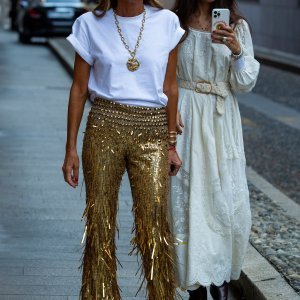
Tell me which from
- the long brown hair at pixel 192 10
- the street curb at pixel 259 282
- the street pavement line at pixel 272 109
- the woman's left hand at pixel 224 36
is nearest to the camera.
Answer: the woman's left hand at pixel 224 36

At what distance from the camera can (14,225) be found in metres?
7.59

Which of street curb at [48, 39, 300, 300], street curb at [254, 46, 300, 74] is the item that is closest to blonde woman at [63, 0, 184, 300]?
street curb at [48, 39, 300, 300]

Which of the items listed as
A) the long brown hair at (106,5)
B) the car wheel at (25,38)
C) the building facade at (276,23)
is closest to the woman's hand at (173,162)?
the long brown hair at (106,5)

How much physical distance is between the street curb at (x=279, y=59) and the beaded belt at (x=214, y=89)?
17924 mm

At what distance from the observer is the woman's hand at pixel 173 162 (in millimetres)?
4734

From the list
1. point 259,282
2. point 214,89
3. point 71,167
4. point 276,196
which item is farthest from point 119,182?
point 276,196

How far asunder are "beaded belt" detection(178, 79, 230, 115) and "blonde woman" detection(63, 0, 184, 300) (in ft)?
1.67

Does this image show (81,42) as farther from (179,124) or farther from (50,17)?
(50,17)

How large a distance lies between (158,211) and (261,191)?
4331mm

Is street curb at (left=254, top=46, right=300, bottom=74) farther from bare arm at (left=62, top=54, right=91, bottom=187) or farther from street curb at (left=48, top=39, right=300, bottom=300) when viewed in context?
bare arm at (left=62, top=54, right=91, bottom=187)

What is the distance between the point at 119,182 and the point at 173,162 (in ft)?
0.96

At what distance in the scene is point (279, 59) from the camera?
82.9 feet

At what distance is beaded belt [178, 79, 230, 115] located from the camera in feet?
16.8

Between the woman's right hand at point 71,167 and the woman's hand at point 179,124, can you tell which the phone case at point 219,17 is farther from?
the woman's right hand at point 71,167
